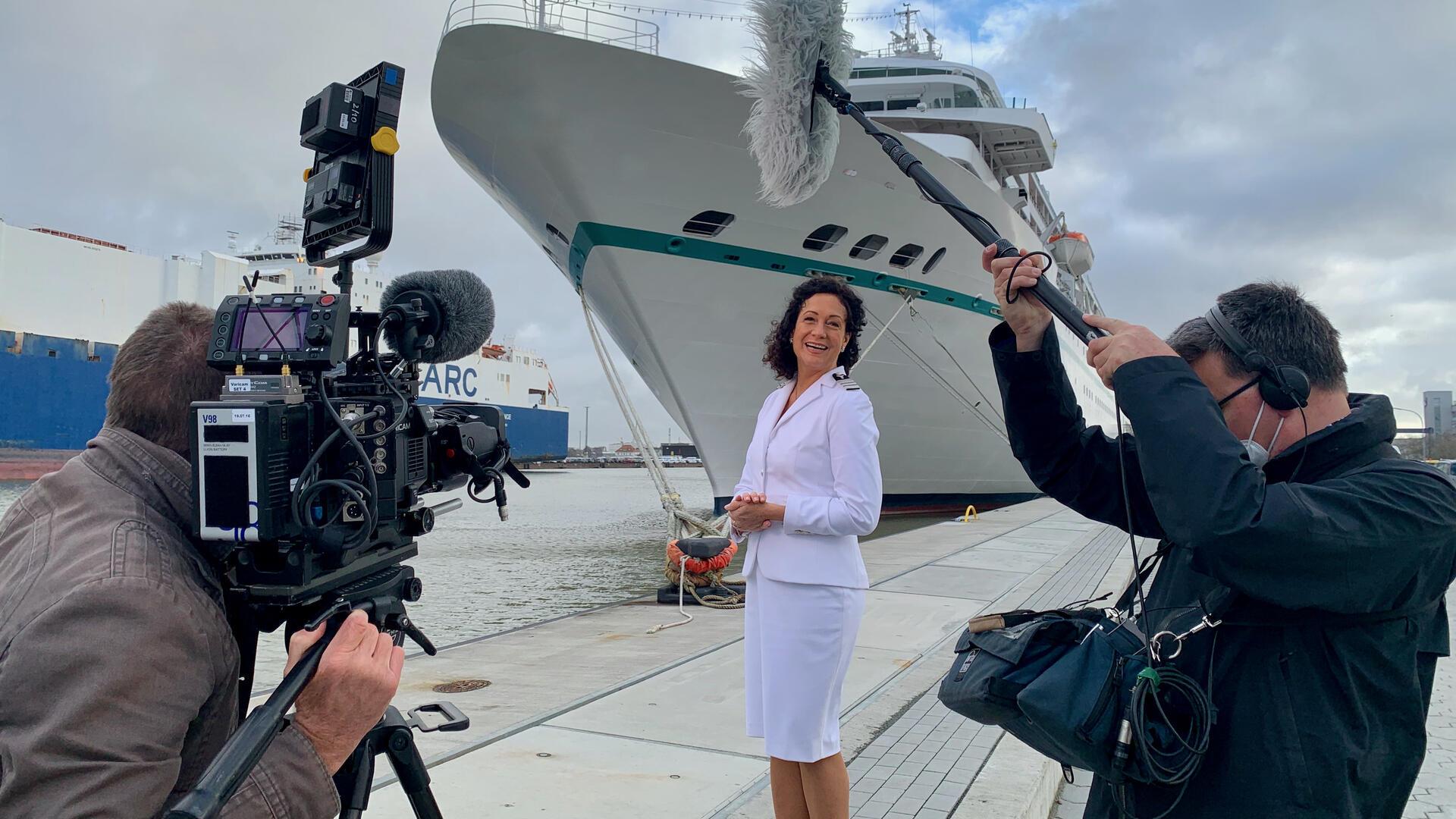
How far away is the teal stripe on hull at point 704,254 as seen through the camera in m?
9.76

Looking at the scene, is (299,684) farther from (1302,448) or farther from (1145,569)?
(1302,448)

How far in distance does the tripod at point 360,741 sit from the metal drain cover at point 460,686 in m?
2.90

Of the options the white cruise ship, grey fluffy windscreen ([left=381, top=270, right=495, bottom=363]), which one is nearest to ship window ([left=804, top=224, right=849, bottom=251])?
the white cruise ship

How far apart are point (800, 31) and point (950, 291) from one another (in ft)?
34.5

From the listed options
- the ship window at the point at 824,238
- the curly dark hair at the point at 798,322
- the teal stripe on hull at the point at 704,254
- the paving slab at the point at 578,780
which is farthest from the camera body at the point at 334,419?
the ship window at the point at 824,238

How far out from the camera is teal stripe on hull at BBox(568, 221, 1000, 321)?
32.0 ft

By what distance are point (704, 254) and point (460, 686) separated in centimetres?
665

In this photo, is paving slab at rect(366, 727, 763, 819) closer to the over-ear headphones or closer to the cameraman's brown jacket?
the cameraman's brown jacket

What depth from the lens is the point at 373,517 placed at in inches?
45.9

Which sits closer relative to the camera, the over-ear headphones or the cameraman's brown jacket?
the cameraman's brown jacket

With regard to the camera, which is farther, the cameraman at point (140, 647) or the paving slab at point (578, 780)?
the paving slab at point (578, 780)

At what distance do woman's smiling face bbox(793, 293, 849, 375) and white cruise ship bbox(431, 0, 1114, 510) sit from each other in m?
5.94

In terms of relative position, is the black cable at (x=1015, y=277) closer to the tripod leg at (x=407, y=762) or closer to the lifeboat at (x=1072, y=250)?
the tripod leg at (x=407, y=762)

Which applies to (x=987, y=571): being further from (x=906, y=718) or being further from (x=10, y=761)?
(x=10, y=761)
